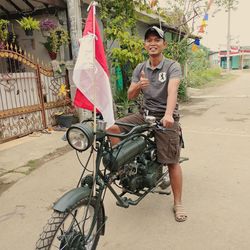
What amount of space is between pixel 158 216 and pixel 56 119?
4.65 meters

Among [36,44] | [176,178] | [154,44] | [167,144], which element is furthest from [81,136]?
[36,44]

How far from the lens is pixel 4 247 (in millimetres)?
2715

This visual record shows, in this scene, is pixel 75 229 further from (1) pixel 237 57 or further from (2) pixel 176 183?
(1) pixel 237 57

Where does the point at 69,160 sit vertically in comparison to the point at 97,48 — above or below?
below

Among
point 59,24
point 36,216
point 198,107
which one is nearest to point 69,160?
point 36,216

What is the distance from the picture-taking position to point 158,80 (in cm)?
298

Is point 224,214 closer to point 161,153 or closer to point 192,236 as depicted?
point 192,236

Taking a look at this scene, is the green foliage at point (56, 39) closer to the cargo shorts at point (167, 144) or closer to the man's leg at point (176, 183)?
the cargo shorts at point (167, 144)

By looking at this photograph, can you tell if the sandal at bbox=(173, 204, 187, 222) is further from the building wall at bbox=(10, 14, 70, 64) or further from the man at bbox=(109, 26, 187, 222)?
the building wall at bbox=(10, 14, 70, 64)

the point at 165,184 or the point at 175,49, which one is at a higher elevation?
the point at 175,49

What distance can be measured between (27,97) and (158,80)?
4.46 metres

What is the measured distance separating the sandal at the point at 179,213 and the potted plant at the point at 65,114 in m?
4.44

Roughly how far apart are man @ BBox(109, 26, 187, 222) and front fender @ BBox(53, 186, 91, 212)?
0.70 m

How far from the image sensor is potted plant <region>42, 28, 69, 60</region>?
7016mm
